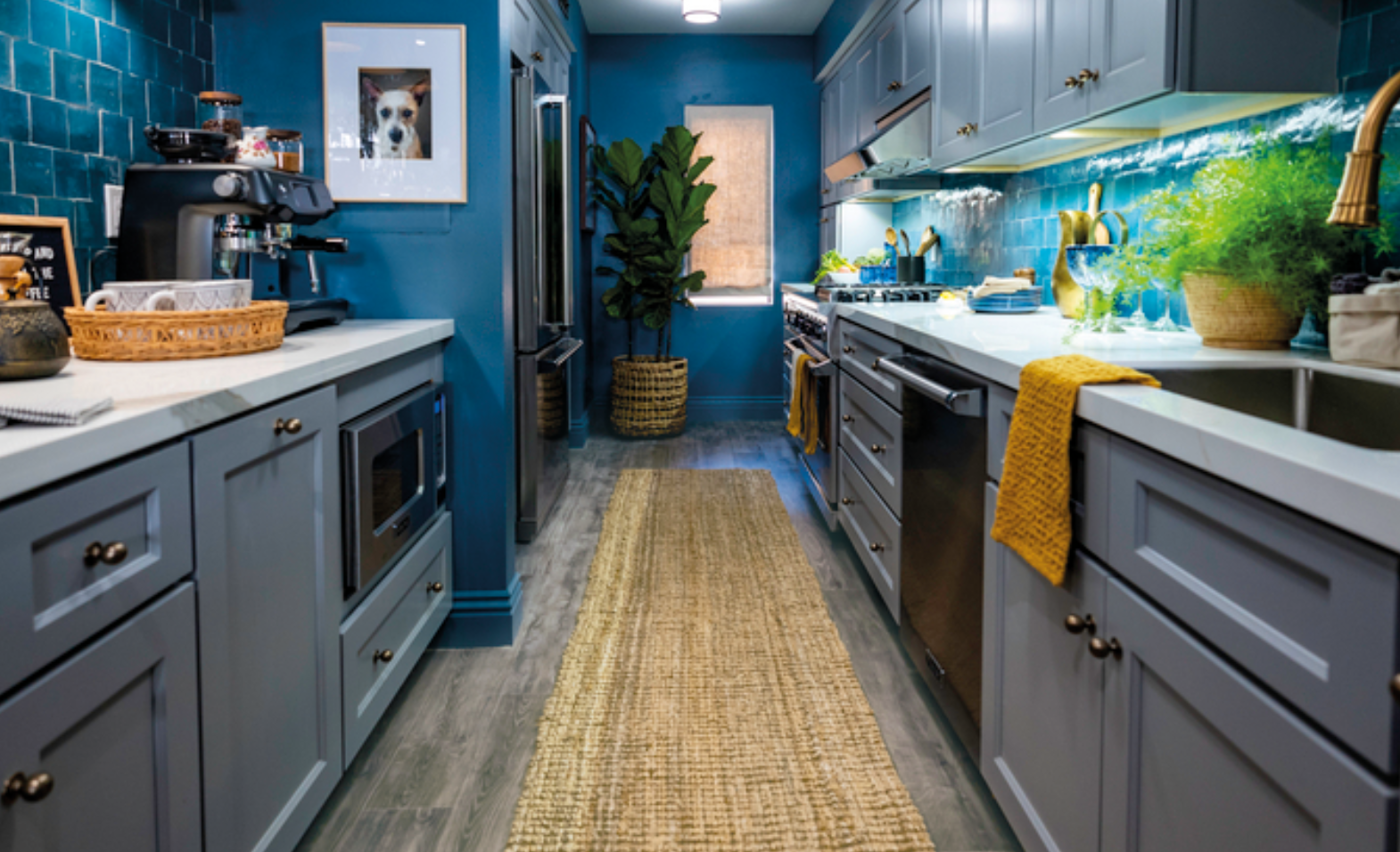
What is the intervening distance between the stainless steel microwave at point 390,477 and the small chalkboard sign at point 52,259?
0.62 meters

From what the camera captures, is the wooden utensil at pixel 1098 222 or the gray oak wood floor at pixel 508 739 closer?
the gray oak wood floor at pixel 508 739

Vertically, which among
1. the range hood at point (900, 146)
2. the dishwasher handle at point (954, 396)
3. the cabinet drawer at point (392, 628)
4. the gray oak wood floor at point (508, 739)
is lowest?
the gray oak wood floor at point (508, 739)

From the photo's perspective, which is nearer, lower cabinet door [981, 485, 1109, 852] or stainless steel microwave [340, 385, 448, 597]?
lower cabinet door [981, 485, 1109, 852]

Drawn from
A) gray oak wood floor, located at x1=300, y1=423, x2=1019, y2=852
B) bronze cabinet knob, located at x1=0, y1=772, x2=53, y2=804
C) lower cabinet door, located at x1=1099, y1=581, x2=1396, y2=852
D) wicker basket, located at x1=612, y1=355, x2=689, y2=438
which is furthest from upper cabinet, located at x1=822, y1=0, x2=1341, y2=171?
wicker basket, located at x1=612, y1=355, x2=689, y2=438

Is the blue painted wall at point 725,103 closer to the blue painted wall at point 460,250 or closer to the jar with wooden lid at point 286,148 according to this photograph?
the blue painted wall at point 460,250

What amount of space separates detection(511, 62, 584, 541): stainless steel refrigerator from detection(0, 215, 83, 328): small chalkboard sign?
146 centimetres

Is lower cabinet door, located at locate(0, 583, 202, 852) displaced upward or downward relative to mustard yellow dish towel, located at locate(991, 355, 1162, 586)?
downward

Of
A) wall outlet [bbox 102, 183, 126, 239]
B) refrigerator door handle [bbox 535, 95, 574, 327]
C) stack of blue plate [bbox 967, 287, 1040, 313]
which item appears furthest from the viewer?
refrigerator door handle [bbox 535, 95, 574, 327]

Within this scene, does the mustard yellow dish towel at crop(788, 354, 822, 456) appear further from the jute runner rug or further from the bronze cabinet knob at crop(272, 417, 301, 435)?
the bronze cabinet knob at crop(272, 417, 301, 435)

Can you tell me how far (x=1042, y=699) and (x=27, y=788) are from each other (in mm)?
1315

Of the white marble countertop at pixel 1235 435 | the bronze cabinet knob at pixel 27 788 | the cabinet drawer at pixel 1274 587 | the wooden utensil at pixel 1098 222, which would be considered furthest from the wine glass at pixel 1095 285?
the bronze cabinet knob at pixel 27 788

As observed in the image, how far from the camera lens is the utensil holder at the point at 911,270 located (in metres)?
4.50

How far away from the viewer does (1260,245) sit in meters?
1.70

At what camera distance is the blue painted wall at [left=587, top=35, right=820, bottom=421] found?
625 cm
